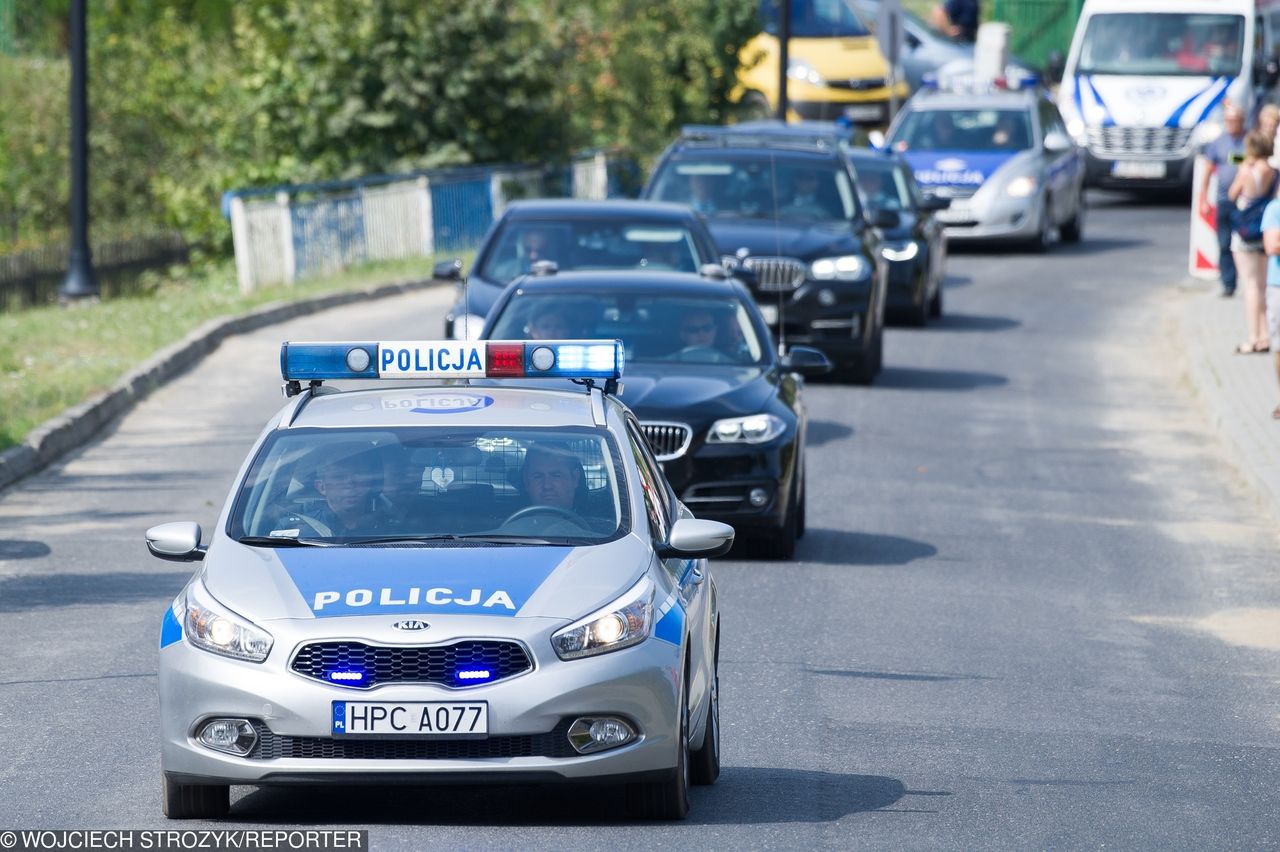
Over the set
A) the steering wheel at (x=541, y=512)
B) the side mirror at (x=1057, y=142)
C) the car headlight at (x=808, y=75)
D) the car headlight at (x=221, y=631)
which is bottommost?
the side mirror at (x=1057, y=142)

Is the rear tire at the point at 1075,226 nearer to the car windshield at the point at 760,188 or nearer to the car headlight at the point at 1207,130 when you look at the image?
the car headlight at the point at 1207,130

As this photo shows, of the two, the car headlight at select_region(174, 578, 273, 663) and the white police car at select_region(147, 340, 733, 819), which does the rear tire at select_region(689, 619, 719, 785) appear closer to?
the white police car at select_region(147, 340, 733, 819)

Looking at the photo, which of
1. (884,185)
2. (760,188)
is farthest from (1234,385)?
(884,185)

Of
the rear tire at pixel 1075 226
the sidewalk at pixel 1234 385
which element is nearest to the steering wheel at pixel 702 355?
the sidewalk at pixel 1234 385

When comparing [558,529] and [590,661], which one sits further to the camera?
[558,529]

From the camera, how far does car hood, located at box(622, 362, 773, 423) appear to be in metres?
13.0

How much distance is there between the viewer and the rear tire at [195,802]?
23.6 feet

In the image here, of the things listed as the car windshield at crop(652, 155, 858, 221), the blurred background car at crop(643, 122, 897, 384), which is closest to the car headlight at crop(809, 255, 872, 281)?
the blurred background car at crop(643, 122, 897, 384)

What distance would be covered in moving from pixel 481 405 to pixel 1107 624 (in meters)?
4.69

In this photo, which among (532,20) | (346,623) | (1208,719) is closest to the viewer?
(346,623)

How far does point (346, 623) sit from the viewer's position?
6.83 m

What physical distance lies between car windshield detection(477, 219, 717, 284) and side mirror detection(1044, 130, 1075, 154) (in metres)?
14.2

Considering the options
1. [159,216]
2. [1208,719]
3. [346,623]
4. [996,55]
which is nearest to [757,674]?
[1208,719]

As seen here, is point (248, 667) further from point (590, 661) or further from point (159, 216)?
point (159, 216)
